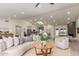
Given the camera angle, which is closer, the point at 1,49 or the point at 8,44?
the point at 1,49

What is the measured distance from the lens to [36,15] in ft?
12.1

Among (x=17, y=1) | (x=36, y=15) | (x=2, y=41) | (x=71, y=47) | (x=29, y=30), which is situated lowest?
(x=71, y=47)

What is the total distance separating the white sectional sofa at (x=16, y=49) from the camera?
11.2ft

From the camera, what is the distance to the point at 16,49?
143 inches

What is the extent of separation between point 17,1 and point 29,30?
1075mm

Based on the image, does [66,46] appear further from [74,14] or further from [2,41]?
[2,41]

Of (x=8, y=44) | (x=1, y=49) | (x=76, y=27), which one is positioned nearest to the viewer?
(x=1, y=49)

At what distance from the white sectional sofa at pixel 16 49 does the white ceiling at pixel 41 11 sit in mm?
750

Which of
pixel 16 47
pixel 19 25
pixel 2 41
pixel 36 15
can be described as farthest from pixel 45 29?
pixel 2 41

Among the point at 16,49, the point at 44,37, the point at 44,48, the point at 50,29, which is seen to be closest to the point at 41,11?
the point at 50,29

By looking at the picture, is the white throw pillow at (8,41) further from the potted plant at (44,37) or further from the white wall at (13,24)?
the potted plant at (44,37)

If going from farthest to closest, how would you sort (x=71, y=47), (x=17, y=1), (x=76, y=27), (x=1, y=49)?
(x=71, y=47)
(x=76, y=27)
(x=1, y=49)
(x=17, y=1)

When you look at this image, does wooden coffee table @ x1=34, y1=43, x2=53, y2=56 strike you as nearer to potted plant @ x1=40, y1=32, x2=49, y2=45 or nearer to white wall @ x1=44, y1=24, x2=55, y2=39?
potted plant @ x1=40, y1=32, x2=49, y2=45

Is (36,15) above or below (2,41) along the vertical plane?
above
